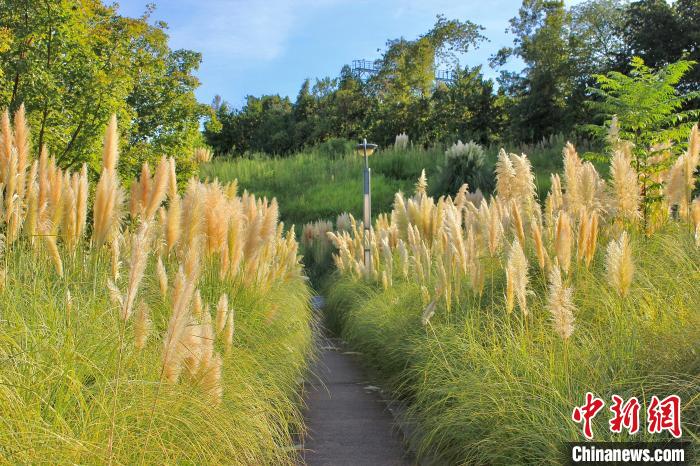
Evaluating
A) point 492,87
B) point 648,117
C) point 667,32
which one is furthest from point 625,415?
point 492,87

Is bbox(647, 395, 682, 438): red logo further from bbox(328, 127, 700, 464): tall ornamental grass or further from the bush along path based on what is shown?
the bush along path

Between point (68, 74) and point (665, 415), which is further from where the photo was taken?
point (68, 74)

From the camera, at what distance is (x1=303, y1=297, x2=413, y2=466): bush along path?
3.51 metres

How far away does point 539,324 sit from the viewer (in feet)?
12.3

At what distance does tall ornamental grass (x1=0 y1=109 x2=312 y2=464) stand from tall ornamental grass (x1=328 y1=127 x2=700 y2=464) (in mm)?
840

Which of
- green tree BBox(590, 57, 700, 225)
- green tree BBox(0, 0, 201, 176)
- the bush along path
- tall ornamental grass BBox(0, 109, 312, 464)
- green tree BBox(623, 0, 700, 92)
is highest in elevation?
green tree BBox(623, 0, 700, 92)

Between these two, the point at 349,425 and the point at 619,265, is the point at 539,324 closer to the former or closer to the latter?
the point at 619,265

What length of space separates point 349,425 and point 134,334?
2.08 metres

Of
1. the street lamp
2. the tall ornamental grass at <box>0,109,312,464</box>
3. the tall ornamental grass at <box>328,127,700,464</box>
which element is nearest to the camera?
the tall ornamental grass at <box>0,109,312,464</box>

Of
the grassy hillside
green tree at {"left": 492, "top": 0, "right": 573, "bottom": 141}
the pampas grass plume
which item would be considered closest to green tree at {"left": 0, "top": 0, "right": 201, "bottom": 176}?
the grassy hillside

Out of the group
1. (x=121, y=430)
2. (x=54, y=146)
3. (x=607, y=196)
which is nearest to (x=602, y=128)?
(x=607, y=196)

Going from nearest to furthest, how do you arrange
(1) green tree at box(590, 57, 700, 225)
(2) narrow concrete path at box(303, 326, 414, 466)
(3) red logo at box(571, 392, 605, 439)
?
(3) red logo at box(571, 392, 605, 439)
(2) narrow concrete path at box(303, 326, 414, 466)
(1) green tree at box(590, 57, 700, 225)

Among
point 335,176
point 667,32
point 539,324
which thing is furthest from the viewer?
point 667,32

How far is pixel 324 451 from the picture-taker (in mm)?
3613
